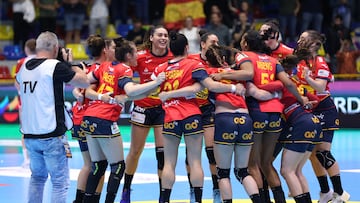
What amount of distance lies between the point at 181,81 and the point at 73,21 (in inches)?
630

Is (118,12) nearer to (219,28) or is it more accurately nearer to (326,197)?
(219,28)

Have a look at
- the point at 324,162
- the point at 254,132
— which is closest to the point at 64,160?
the point at 254,132

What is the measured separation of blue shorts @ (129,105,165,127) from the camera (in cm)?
1195

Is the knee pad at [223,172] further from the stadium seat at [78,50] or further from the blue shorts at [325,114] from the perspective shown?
the stadium seat at [78,50]

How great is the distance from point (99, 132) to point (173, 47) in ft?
4.29

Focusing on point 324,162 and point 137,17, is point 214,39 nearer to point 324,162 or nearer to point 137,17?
point 324,162

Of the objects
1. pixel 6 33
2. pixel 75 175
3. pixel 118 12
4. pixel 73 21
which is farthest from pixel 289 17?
pixel 75 175

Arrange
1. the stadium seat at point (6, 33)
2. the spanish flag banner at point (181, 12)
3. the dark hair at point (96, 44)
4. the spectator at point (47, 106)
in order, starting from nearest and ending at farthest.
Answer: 1. the spectator at point (47, 106)
2. the dark hair at point (96, 44)
3. the spanish flag banner at point (181, 12)
4. the stadium seat at point (6, 33)

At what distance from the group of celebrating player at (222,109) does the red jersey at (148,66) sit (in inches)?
16.7

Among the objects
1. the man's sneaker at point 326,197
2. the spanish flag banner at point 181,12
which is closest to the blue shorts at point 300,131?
the man's sneaker at point 326,197

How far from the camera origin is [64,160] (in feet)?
33.2

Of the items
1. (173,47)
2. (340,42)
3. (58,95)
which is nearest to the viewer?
(58,95)

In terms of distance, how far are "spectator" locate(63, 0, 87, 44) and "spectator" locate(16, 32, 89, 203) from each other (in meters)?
15.7

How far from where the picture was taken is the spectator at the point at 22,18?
25750 mm
